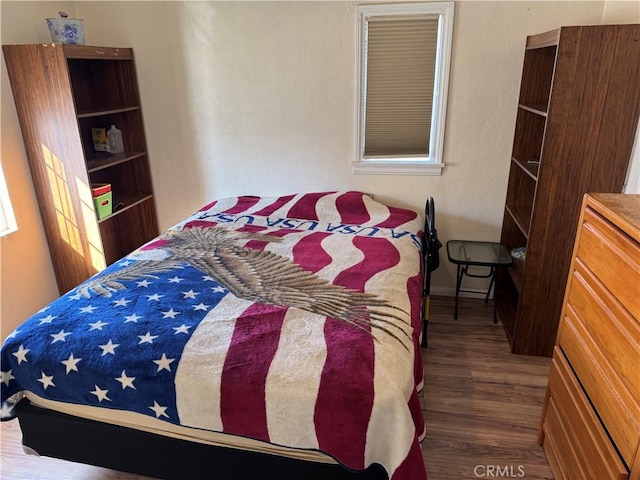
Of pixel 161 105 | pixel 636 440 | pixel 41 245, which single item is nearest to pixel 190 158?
pixel 161 105

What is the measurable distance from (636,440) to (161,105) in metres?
3.06

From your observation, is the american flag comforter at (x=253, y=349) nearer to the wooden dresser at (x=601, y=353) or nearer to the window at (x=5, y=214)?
the wooden dresser at (x=601, y=353)

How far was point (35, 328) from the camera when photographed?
1.66 m

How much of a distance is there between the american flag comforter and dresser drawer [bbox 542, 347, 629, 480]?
0.50 metres

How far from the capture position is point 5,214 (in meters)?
2.57

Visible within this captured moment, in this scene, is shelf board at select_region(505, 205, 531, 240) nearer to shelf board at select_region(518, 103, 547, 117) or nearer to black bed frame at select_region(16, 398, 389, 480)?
shelf board at select_region(518, 103, 547, 117)

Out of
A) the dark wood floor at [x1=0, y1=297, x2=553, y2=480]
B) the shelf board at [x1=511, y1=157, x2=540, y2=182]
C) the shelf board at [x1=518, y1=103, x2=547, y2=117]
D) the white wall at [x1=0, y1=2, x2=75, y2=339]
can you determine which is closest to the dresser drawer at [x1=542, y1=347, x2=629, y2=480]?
the dark wood floor at [x1=0, y1=297, x2=553, y2=480]

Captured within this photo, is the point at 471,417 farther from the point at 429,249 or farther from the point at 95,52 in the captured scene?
the point at 95,52

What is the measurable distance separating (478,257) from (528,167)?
1.88 feet

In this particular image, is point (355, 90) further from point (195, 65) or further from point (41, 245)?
point (41, 245)

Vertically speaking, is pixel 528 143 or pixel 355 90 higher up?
pixel 355 90

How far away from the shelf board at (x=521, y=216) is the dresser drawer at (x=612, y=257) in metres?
0.88

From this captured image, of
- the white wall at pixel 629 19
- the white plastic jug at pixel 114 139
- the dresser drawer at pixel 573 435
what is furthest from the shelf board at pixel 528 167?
the white plastic jug at pixel 114 139

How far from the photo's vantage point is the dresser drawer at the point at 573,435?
1275 millimetres
